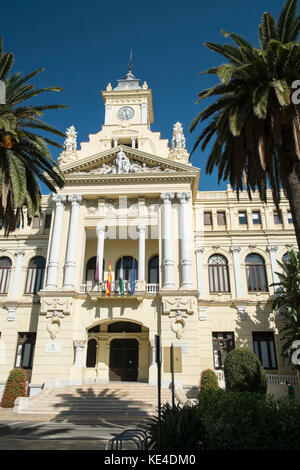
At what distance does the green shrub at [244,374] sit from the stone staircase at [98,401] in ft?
15.7

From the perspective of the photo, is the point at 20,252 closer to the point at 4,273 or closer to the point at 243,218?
the point at 4,273

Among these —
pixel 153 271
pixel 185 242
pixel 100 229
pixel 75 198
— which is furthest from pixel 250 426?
pixel 75 198

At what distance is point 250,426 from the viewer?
845cm

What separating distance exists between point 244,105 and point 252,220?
18.2 m

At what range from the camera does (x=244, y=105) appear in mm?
14609

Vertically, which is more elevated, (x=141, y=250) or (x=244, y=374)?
(x=141, y=250)

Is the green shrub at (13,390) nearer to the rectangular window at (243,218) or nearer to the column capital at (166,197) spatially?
the column capital at (166,197)

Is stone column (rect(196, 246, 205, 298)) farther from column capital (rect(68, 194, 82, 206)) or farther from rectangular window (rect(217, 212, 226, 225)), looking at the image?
column capital (rect(68, 194, 82, 206))

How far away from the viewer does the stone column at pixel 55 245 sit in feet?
86.0

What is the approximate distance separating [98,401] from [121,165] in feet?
56.7

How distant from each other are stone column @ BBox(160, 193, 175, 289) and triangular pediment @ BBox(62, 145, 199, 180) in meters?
2.27

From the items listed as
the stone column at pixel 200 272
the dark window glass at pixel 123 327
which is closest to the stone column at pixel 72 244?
the dark window glass at pixel 123 327

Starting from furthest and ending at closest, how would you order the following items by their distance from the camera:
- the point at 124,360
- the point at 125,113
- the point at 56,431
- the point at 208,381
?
the point at 125,113 < the point at 124,360 < the point at 208,381 < the point at 56,431
